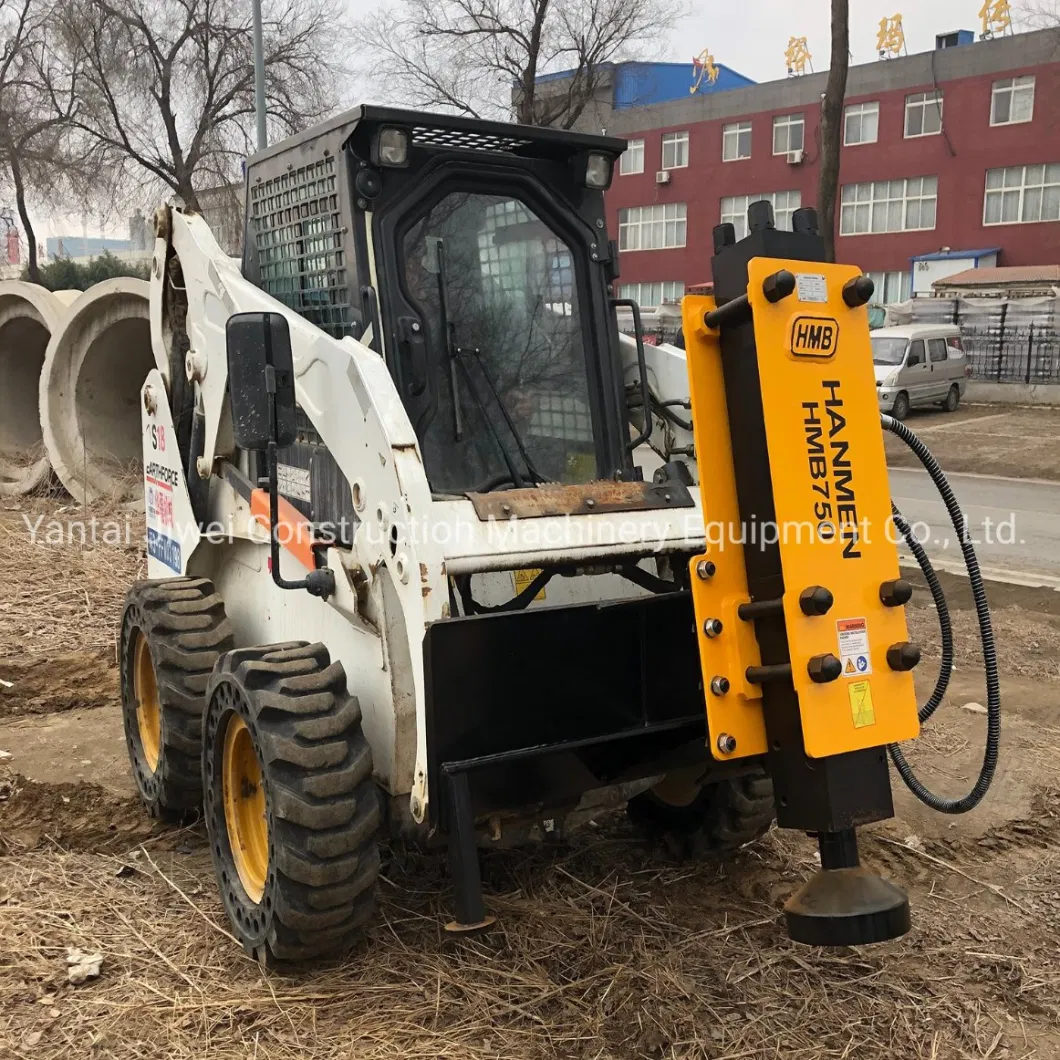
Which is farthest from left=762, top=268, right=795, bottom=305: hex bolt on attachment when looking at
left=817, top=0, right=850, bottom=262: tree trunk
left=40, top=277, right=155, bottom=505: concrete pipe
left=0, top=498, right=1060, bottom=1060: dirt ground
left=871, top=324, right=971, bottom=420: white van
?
left=871, top=324, right=971, bottom=420: white van

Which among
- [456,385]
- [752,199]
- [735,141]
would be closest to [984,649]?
[456,385]

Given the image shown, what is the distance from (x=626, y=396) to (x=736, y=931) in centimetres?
196

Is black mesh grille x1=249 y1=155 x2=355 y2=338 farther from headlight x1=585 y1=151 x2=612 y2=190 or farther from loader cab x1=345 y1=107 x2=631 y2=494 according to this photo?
headlight x1=585 y1=151 x2=612 y2=190

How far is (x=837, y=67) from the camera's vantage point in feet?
53.2

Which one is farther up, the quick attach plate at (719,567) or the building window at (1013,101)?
the building window at (1013,101)

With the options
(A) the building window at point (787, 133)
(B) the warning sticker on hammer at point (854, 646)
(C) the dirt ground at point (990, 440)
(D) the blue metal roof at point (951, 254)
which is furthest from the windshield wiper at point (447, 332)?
(A) the building window at point (787, 133)

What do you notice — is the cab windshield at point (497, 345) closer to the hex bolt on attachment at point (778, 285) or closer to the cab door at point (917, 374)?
the hex bolt on attachment at point (778, 285)

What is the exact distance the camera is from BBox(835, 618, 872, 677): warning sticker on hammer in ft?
9.05

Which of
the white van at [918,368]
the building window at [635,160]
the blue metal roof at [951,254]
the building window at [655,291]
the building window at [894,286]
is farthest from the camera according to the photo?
the building window at [655,291]

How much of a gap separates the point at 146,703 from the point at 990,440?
16117 mm

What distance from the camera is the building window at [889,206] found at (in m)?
38.4

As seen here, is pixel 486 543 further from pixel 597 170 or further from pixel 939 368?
pixel 939 368

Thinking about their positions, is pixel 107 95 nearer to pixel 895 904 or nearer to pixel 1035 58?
pixel 895 904

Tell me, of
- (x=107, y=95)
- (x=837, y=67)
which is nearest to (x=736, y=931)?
(x=837, y=67)
